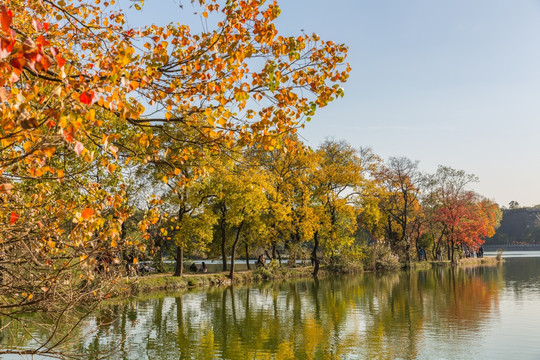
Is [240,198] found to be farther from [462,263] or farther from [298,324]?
[462,263]

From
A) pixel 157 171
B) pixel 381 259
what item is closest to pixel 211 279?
pixel 157 171

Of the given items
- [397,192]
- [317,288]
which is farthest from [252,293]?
[397,192]

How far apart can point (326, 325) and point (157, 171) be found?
16.5 metres

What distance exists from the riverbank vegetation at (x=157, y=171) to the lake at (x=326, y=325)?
2.12 meters

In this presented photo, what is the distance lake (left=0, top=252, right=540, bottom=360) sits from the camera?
1328cm

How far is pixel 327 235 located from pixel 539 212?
400ft

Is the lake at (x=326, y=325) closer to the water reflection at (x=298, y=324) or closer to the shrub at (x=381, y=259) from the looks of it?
the water reflection at (x=298, y=324)

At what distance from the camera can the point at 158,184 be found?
113 feet

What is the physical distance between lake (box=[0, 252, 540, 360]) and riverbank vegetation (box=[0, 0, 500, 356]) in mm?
2121

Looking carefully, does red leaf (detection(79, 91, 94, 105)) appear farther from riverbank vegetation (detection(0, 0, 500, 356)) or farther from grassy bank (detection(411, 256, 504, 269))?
grassy bank (detection(411, 256, 504, 269))

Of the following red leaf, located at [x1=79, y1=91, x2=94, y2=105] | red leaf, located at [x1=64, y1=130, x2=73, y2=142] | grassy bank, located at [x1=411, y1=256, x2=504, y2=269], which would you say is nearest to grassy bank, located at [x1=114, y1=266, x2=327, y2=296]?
grassy bank, located at [x1=411, y1=256, x2=504, y2=269]

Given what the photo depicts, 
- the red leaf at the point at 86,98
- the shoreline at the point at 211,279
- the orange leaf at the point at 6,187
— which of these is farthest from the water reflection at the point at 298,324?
the red leaf at the point at 86,98

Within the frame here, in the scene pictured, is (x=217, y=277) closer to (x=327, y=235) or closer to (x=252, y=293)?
(x=252, y=293)

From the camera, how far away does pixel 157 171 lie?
2983 cm
